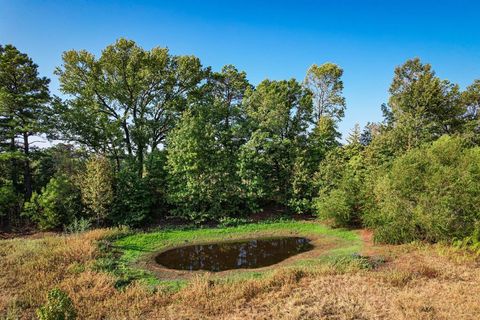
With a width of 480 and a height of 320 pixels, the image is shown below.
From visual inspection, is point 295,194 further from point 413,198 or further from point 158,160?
point 158,160

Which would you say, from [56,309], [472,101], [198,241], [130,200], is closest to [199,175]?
[130,200]

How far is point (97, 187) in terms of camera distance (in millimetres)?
20750

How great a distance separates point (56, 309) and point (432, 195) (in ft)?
55.4

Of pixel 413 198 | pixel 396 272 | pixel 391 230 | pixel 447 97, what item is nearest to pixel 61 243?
pixel 396 272

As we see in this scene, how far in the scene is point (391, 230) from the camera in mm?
16641

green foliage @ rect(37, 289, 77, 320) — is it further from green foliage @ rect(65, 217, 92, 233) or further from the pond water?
green foliage @ rect(65, 217, 92, 233)

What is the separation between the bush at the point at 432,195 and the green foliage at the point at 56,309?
15.2 meters

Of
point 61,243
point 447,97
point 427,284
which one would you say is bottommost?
point 427,284

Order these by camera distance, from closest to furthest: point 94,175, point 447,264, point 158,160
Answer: point 447,264, point 94,175, point 158,160

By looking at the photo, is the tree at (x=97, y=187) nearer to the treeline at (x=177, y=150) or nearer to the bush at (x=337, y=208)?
the treeline at (x=177, y=150)

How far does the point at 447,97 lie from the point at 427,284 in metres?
28.8

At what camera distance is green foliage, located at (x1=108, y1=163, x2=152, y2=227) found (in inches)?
902

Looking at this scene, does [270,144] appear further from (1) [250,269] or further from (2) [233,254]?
(1) [250,269]

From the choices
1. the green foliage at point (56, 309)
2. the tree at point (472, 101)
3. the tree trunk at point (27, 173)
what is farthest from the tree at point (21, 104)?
the tree at point (472, 101)
